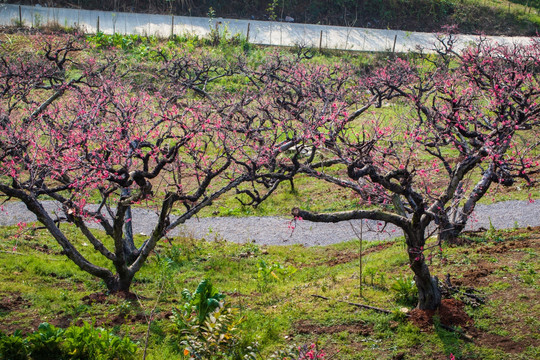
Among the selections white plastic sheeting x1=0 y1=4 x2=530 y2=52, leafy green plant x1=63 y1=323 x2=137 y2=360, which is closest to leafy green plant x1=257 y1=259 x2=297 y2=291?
leafy green plant x1=63 y1=323 x2=137 y2=360

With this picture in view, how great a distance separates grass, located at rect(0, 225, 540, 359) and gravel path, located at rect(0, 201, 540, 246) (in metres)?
0.78

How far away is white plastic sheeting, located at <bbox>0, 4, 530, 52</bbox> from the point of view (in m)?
27.8

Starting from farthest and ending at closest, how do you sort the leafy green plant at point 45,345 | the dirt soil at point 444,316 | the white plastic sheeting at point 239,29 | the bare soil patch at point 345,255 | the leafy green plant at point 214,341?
1. the white plastic sheeting at point 239,29
2. the bare soil patch at point 345,255
3. the dirt soil at point 444,316
4. the leafy green plant at point 45,345
5. the leafy green plant at point 214,341

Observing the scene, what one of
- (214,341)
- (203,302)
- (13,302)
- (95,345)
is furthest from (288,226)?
(214,341)

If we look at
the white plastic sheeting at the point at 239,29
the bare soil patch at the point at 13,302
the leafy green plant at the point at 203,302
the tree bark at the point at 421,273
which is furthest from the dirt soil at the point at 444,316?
the white plastic sheeting at the point at 239,29

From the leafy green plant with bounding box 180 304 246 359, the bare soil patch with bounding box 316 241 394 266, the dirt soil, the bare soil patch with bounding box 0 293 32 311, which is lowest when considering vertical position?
the bare soil patch with bounding box 0 293 32 311

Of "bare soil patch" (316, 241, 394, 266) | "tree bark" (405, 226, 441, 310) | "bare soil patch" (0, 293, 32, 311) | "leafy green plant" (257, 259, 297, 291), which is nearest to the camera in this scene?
"tree bark" (405, 226, 441, 310)

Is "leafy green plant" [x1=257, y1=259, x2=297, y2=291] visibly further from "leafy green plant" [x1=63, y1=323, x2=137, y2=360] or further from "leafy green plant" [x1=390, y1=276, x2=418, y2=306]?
"leafy green plant" [x1=63, y1=323, x2=137, y2=360]

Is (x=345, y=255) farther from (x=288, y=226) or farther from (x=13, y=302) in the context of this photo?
(x=13, y=302)

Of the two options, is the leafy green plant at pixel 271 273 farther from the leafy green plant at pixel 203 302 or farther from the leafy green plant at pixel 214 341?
the leafy green plant at pixel 214 341

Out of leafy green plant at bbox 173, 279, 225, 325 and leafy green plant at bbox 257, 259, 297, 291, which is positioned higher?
leafy green plant at bbox 173, 279, 225, 325

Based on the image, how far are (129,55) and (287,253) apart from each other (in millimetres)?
16052

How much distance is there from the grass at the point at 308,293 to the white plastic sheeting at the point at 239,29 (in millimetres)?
17175

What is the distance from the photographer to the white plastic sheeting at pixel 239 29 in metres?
27.8
